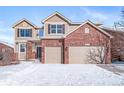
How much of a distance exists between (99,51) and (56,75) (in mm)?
1961

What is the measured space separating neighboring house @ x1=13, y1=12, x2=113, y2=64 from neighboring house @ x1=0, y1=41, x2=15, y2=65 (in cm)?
A: 19

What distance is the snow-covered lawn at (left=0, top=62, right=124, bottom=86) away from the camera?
11109mm

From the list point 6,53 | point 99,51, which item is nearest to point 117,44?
point 99,51

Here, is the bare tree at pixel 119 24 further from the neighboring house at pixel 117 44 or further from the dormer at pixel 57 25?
the dormer at pixel 57 25

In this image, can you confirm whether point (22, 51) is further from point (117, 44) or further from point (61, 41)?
point (117, 44)

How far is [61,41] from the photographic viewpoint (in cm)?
1305

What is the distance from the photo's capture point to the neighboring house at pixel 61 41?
1266 cm

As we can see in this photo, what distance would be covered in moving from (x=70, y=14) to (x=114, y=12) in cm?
162

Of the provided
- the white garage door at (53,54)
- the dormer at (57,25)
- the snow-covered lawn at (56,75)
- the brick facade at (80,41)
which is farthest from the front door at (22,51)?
the dormer at (57,25)

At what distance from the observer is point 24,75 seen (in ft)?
39.8

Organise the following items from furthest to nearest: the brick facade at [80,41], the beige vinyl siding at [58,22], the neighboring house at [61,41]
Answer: the beige vinyl siding at [58,22], the brick facade at [80,41], the neighboring house at [61,41]
